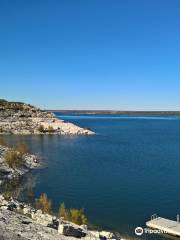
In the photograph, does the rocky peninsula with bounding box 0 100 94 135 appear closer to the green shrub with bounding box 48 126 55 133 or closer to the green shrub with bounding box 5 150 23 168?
the green shrub with bounding box 48 126 55 133

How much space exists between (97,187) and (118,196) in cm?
436

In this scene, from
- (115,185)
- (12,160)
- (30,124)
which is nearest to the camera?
(115,185)

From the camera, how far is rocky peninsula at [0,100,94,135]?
399 ft

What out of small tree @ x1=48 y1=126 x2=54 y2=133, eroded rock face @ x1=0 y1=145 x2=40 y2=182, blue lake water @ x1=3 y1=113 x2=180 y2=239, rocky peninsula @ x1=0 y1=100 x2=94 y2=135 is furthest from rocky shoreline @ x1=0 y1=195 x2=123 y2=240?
small tree @ x1=48 y1=126 x2=54 y2=133

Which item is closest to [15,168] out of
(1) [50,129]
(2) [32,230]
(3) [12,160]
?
(3) [12,160]

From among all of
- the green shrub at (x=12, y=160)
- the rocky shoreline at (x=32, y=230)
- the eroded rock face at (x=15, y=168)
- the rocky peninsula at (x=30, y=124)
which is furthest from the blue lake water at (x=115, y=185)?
the rocky peninsula at (x=30, y=124)

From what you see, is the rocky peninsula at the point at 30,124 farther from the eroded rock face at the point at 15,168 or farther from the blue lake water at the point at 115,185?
the eroded rock face at the point at 15,168

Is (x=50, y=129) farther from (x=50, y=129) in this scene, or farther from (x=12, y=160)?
(x=12, y=160)

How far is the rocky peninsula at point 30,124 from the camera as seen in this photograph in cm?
12150

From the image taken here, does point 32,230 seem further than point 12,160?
No

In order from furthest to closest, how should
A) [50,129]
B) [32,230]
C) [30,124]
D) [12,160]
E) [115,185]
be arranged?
[30,124] → [50,129] → [12,160] → [115,185] → [32,230]

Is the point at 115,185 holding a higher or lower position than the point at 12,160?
lower

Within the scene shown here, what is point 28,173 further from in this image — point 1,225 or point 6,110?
point 6,110

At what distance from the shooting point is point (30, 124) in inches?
5027
